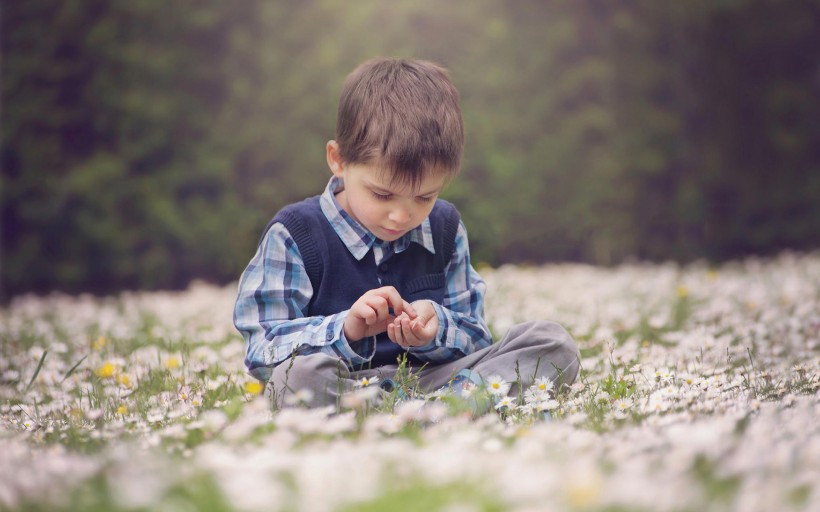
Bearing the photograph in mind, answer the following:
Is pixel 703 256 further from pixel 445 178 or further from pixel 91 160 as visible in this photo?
pixel 445 178

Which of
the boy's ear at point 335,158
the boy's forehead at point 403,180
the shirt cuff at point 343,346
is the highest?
the boy's ear at point 335,158

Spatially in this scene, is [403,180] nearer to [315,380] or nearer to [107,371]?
[315,380]

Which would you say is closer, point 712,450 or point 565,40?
point 712,450

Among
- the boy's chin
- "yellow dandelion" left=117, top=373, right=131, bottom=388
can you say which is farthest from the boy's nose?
"yellow dandelion" left=117, top=373, right=131, bottom=388

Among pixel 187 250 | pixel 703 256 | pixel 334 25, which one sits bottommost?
pixel 703 256

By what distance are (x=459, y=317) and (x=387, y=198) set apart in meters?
0.53

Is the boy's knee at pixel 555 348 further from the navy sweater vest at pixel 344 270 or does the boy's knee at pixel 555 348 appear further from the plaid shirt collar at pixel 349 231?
the plaid shirt collar at pixel 349 231

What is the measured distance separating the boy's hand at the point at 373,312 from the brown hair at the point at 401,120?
32 centimetres

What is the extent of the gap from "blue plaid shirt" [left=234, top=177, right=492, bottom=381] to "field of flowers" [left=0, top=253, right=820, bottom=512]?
0.17 m

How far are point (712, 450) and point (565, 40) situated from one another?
7.40 meters

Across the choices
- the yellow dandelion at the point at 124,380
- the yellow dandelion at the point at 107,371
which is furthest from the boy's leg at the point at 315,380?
the yellow dandelion at the point at 107,371

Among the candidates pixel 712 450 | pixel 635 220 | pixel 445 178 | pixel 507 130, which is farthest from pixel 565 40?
pixel 712 450

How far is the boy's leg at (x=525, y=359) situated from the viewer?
248cm

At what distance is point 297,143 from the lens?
756cm
